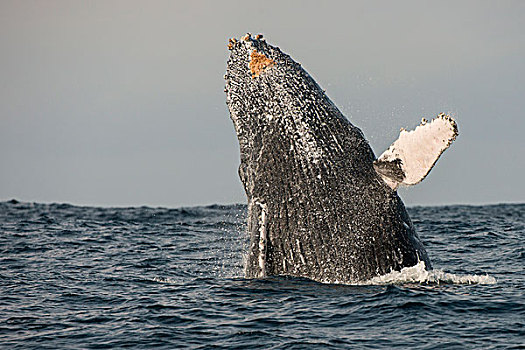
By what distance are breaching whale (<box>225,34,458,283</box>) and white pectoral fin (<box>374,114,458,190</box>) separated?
0.11 metres

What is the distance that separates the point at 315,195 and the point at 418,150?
5.83 ft

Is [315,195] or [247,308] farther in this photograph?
[315,195]

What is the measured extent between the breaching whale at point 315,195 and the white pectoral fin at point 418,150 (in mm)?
108

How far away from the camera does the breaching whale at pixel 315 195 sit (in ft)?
34.4

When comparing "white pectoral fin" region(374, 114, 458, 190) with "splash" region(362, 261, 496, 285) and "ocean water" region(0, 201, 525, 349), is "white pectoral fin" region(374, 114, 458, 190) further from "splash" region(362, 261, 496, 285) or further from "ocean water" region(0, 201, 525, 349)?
"ocean water" region(0, 201, 525, 349)

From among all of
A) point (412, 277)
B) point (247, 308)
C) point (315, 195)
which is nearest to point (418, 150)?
point (315, 195)

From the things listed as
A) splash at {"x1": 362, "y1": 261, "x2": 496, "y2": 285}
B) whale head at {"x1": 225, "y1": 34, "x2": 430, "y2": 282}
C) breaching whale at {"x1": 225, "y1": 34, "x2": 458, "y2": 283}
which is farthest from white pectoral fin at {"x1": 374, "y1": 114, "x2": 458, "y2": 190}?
splash at {"x1": 362, "y1": 261, "x2": 496, "y2": 285}

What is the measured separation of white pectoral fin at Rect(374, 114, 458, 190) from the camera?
31.2 feet

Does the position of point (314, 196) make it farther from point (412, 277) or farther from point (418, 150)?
point (412, 277)

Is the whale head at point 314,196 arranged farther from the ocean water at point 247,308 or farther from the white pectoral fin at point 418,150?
the white pectoral fin at point 418,150

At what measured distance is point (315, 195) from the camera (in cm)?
1062

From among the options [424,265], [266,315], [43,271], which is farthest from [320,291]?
[43,271]

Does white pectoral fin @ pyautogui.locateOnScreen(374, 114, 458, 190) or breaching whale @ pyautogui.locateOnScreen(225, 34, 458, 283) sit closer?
white pectoral fin @ pyautogui.locateOnScreen(374, 114, 458, 190)

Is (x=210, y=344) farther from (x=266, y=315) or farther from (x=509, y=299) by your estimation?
(x=509, y=299)
